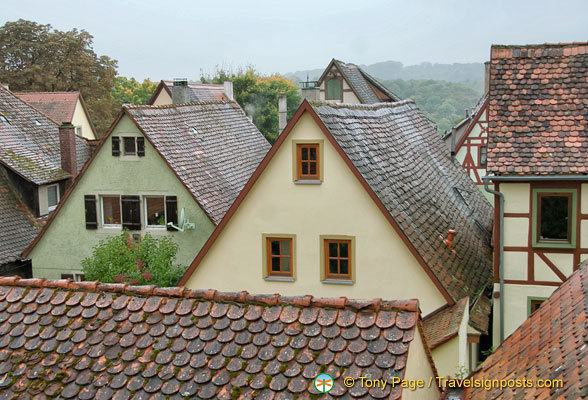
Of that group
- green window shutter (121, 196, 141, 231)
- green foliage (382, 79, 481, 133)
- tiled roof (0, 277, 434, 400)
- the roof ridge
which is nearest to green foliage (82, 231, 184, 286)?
green window shutter (121, 196, 141, 231)

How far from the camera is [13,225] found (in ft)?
83.1

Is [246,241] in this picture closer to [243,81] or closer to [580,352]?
[580,352]

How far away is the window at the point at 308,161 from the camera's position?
655 inches

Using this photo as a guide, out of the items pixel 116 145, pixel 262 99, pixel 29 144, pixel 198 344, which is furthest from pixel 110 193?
pixel 262 99

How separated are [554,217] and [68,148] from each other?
1873 cm

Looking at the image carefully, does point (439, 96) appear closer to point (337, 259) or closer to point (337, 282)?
point (337, 259)

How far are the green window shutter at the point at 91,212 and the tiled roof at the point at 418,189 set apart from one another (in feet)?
28.7

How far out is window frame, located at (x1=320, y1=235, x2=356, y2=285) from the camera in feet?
54.2

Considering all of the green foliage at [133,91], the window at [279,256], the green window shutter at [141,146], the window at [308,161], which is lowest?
the window at [279,256]

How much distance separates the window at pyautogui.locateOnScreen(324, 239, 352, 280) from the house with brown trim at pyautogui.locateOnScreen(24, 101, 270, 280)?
6.13 metres

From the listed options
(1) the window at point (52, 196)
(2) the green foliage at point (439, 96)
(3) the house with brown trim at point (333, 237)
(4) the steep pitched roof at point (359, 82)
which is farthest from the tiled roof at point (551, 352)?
(2) the green foliage at point (439, 96)

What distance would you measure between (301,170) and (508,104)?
5024 millimetres

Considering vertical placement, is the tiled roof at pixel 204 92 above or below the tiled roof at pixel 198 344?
above

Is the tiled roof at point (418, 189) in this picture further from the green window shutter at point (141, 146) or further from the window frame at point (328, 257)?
the green window shutter at point (141, 146)
